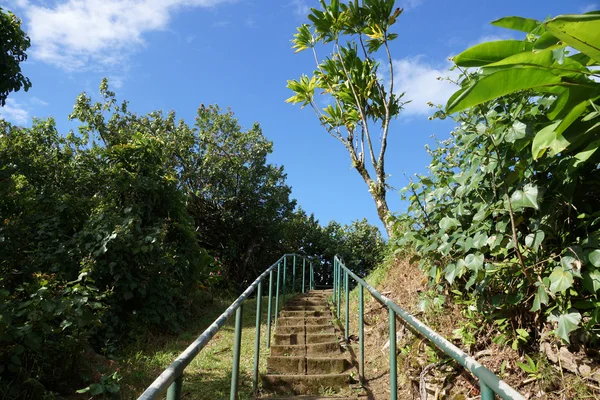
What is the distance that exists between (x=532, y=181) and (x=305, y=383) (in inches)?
111

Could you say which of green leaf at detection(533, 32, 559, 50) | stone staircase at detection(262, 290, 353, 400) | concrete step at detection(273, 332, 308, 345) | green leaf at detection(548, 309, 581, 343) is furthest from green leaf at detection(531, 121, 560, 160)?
concrete step at detection(273, 332, 308, 345)

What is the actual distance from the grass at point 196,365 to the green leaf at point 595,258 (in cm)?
301

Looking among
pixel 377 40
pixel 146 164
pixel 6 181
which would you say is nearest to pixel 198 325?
pixel 146 164

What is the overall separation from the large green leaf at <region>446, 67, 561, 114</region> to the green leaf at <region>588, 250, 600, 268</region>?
889 mm

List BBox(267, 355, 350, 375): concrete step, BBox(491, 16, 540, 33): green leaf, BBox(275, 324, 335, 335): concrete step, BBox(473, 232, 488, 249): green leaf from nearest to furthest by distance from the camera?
BBox(491, 16, 540, 33): green leaf → BBox(473, 232, 488, 249): green leaf → BBox(267, 355, 350, 375): concrete step → BBox(275, 324, 335, 335): concrete step

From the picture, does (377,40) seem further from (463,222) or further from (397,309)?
(397,309)

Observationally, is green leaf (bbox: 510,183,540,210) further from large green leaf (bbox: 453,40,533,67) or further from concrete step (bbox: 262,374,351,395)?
concrete step (bbox: 262,374,351,395)

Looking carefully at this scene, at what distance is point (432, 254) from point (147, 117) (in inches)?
551

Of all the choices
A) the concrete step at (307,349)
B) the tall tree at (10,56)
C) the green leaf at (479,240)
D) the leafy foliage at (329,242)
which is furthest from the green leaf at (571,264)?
the leafy foliage at (329,242)

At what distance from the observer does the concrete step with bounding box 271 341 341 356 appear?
4.96 m

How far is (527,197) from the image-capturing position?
2.39 m

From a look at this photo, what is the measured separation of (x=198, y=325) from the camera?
7.02 meters

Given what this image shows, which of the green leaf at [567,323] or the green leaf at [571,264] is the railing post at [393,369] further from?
the green leaf at [571,264]

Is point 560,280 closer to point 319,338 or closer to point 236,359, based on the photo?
point 236,359
